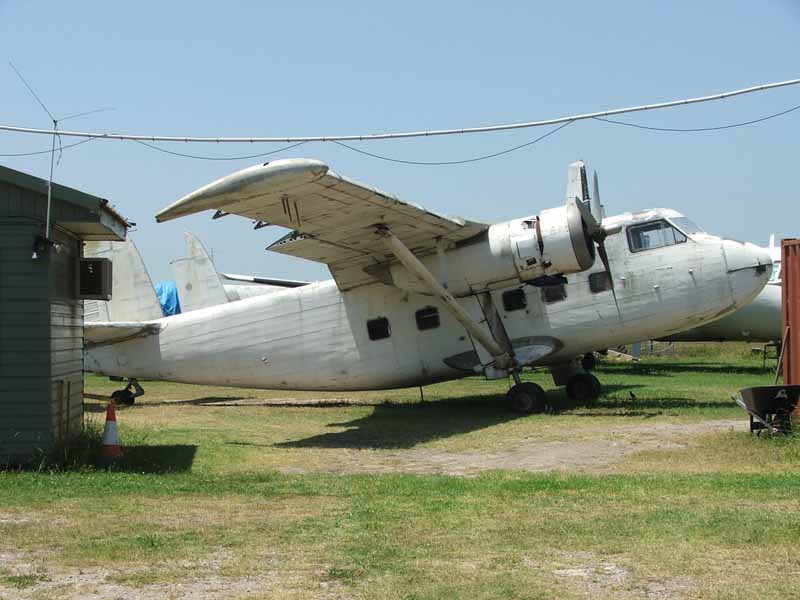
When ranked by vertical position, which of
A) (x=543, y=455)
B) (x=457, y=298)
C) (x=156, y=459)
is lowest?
(x=543, y=455)

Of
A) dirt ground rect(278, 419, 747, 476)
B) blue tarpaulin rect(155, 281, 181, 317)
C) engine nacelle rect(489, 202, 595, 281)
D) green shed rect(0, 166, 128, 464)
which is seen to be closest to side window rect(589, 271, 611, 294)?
engine nacelle rect(489, 202, 595, 281)

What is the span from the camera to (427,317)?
17328mm

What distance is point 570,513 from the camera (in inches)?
312

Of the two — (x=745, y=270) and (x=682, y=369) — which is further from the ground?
(x=745, y=270)

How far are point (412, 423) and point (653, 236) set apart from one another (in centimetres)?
565

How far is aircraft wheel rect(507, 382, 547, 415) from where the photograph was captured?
53.7ft

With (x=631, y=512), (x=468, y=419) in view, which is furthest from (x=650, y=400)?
(x=631, y=512)

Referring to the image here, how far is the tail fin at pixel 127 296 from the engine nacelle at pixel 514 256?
6.89 metres

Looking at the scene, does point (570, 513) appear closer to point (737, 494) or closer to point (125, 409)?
point (737, 494)

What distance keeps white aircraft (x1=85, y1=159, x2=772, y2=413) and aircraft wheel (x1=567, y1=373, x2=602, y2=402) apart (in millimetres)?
21

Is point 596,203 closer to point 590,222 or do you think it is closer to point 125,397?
A: point 590,222

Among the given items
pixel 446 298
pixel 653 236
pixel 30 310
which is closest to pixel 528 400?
pixel 446 298

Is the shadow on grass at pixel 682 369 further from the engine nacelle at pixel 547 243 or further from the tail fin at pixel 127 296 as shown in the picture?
the tail fin at pixel 127 296

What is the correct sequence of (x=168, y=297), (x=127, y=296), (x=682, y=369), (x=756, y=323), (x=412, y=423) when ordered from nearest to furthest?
(x=412, y=423)
(x=127, y=296)
(x=756, y=323)
(x=682, y=369)
(x=168, y=297)
